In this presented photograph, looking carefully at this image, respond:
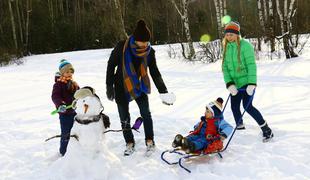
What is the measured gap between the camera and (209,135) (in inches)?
181

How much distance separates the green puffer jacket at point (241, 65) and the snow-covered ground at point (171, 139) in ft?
2.70

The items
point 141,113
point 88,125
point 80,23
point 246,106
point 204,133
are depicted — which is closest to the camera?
point 88,125

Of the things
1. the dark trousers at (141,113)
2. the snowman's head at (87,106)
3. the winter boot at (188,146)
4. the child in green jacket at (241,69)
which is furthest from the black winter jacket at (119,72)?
the child in green jacket at (241,69)

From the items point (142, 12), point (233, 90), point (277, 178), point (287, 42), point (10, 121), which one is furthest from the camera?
point (142, 12)

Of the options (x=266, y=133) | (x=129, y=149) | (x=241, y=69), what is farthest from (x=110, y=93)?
(x=266, y=133)

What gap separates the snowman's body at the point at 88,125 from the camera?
4090 mm

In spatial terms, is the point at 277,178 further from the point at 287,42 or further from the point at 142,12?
the point at 142,12

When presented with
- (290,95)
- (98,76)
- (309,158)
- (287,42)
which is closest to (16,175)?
(309,158)

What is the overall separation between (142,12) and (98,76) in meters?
19.5

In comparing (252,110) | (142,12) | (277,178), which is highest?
(142,12)

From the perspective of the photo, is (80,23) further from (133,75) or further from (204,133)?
(204,133)

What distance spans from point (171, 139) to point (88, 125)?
1.75 meters

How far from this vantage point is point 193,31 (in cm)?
3322

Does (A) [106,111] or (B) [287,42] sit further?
(B) [287,42]
